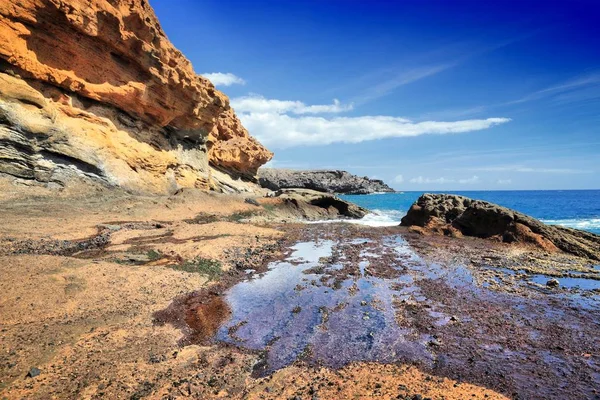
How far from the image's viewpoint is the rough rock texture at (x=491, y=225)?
15.0 m

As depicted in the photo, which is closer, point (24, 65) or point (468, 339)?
point (468, 339)

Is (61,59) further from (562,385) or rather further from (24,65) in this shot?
(562,385)

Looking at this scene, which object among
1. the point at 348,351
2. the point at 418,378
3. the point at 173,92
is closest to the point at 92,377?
the point at 348,351

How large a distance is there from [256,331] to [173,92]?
2407cm

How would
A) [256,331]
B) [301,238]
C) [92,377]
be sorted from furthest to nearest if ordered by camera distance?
[301,238]
[256,331]
[92,377]

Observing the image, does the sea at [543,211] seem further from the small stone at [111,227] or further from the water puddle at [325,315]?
the small stone at [111,227]

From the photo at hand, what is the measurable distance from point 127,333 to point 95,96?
19.5 m

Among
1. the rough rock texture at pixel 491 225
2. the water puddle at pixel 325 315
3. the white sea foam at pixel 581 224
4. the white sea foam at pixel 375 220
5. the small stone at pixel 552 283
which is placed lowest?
the white sea foam at pixel 375 220

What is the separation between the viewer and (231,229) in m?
17.0

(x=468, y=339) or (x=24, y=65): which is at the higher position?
(x=24, y=65)

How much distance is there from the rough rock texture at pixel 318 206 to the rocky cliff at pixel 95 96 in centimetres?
975

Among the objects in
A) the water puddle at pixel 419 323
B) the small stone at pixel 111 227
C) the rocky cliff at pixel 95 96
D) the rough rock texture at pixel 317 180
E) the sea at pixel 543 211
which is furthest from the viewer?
the rough rock texture at pixel 317 180

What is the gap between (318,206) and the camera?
33.1 meters

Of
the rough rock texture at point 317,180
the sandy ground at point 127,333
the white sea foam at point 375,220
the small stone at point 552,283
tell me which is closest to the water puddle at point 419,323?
the sandy ground at point 127,333
